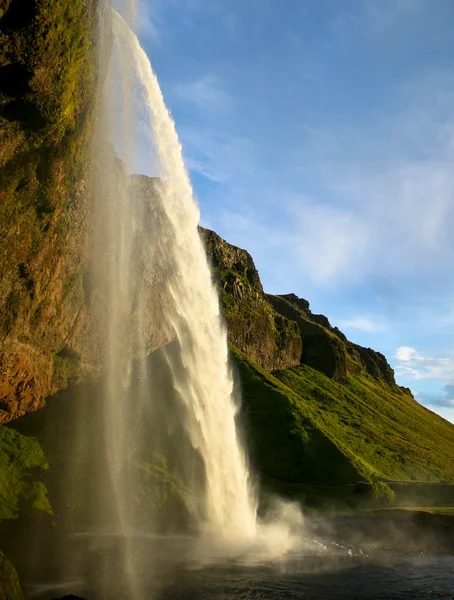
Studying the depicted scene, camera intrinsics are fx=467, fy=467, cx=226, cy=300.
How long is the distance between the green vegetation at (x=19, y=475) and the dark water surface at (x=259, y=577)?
4022mm

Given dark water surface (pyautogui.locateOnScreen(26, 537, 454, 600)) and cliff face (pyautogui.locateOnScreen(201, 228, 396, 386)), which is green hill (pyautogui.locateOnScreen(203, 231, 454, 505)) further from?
dark water surface (pyautogui.locateOnScreen(26, 537, 454, 600))

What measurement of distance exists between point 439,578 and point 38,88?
90.8ft

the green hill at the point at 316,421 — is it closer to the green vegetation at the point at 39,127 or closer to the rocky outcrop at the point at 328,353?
the rocky outcrop at the point at 328,353

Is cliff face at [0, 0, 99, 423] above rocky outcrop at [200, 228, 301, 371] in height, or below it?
below

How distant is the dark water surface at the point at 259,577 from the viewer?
15539 millimetres

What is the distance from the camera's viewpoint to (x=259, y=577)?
59.4 ft

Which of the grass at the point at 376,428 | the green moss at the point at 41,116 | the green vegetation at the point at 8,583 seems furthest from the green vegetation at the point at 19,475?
the grass at the point at 376,428

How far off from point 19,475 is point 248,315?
168 feet

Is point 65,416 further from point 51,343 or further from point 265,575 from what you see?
point 265,575

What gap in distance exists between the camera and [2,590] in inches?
437

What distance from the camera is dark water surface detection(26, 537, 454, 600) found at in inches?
612

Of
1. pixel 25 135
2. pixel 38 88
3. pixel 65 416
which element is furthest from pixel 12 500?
pixel 38 88

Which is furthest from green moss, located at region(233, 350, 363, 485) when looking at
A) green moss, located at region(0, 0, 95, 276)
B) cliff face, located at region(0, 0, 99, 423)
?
green moss, located at region(0, 0, 95, 276)

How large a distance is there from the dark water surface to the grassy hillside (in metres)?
23.0
